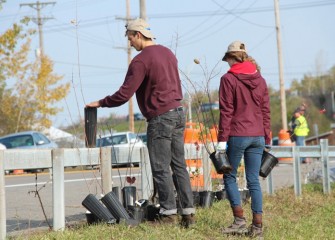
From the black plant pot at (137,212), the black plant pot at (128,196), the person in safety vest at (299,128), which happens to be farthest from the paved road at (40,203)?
the person in safety vest at (299,128)

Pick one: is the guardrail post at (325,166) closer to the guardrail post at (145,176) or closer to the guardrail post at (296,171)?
the guardrail post at (296,171)

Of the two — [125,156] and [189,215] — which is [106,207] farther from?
[125,156]

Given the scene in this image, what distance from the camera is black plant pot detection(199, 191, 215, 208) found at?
9.49 m

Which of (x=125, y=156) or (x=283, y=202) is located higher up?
(x=125, y=156)

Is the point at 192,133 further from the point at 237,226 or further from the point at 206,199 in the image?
the point at 237,226

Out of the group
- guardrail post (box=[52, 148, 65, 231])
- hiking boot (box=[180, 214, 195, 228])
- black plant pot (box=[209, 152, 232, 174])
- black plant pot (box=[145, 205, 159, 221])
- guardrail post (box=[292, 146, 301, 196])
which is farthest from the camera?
guardrail post (box=[292, 146, 301, 196])

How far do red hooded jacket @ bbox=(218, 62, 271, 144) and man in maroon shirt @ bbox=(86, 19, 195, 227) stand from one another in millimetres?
477

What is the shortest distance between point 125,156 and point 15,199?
381 cm

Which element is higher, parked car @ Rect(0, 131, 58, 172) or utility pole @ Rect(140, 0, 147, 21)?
utility pole @ Rect(140, 0, 147, 21)

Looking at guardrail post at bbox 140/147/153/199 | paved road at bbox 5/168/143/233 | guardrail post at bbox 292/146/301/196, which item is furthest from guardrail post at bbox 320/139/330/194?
guardrail post at bbox 140/147/153/199

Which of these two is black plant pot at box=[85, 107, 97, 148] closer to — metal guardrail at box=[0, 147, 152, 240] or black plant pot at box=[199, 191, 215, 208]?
metal guardrail at box=[0, 147, 152, 240]

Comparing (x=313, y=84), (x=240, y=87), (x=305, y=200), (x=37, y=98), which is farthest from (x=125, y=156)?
(x=313, y=84)

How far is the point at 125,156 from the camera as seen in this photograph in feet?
30.6

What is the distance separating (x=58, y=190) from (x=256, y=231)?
1.94 m
